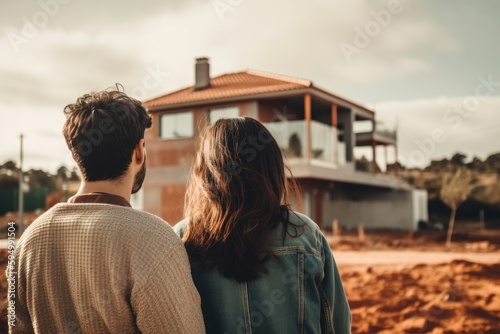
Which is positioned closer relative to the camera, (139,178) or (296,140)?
(139,178)

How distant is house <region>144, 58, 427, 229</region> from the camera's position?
758 inches

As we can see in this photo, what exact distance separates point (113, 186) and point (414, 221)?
27020 millimetres

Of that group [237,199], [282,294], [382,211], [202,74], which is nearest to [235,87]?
[202,74]

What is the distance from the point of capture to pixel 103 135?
1877 millimetres

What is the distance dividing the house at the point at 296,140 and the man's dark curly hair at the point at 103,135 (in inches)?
611

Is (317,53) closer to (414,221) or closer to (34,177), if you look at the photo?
(414,221)

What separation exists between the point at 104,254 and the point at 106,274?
0.23 ft

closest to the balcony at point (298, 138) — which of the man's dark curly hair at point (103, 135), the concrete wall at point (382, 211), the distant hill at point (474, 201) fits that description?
the concrete wall at point (382, 211)

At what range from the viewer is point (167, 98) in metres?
23.7

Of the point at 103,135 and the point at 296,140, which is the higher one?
the point at 296,140

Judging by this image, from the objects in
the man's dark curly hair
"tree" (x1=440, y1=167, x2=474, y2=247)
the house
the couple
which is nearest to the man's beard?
the couple

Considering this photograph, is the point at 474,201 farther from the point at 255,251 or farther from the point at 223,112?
the point at 255,251

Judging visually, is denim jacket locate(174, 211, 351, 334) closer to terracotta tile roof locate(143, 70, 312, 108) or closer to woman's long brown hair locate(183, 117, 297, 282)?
woman's long brown hair locate(183, 117, 297, 282)

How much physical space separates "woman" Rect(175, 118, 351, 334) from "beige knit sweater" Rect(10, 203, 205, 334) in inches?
10.5
